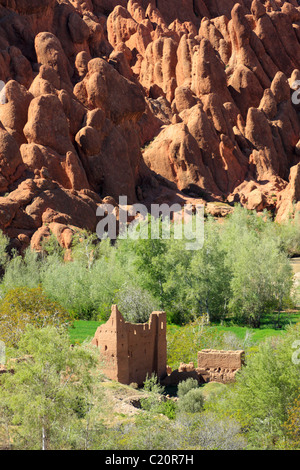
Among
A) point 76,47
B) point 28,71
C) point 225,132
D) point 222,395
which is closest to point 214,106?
point 225,132

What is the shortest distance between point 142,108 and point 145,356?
4589cm

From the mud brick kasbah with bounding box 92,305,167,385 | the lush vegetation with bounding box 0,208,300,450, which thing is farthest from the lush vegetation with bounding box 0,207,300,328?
the mud brick kasbah with bounding box 92,305,167,385

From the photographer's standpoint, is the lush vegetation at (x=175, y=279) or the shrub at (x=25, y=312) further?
the lush vegetation at (x=175, y=279)

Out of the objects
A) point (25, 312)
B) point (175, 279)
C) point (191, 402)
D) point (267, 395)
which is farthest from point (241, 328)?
point (267, 395)

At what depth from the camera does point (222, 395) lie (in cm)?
2433

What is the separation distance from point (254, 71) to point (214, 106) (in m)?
12.3

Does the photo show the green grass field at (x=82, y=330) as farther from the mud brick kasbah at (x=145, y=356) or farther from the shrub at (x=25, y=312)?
the mud brick kasbah at (x=145, y=356)

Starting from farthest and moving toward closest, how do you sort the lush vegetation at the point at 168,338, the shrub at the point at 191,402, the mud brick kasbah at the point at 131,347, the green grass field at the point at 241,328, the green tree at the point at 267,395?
the green grass field at the point at 241,328 < the mud brick kasbah at the point at 131,347 < the shrub at the point at 191,402 < the green tree at the point at 267,395 < the lush vegetation at the point at 168,338

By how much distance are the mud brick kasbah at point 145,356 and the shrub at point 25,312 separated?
3.04 m

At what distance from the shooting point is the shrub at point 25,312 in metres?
28.6

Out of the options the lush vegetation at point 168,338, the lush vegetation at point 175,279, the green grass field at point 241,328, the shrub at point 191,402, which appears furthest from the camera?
the lush vegetation at point 175,279

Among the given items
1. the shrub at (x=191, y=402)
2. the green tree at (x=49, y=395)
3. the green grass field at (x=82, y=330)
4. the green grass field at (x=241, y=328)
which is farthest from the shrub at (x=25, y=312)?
the green tree at (x=49, y=395)

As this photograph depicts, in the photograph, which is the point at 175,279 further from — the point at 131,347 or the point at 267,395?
the point at 267,395

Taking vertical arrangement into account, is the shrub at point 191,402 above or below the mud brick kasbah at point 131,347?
below
